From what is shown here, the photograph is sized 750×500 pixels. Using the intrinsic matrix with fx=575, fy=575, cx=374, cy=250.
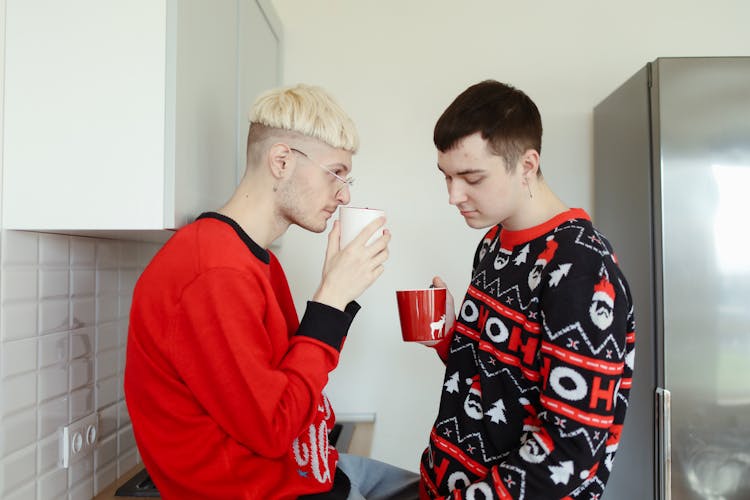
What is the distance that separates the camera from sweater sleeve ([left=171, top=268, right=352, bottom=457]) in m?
0.86

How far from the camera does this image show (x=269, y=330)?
3.20 ft

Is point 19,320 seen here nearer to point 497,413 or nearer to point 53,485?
point 53,485

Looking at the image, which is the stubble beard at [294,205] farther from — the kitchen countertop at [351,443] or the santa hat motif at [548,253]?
the kitchen countertop at [351,443]

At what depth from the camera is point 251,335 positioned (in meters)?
0.89

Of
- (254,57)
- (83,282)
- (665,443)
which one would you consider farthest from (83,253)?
(665,443)

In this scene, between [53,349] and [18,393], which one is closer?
[18,393]

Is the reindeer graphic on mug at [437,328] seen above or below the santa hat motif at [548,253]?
below

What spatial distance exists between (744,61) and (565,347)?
1098 mm

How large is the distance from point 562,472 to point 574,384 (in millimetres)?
135

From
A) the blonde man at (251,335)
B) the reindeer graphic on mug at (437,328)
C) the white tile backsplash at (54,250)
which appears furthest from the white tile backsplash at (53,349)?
the reindeer graphic on mug at (437,328)

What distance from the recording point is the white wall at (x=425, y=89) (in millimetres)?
1976

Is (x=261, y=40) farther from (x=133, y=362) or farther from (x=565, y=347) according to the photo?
(x=565, y=347)

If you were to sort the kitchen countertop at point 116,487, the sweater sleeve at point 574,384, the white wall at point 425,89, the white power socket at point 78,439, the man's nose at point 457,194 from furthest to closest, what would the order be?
the white wall at point 425,89
the kitchen countertop at point 116,487
the white power socket at point 78,439
the man's nose at point 457,194
the sweater sleeve at point 574,384

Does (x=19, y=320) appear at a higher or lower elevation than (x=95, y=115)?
lower
